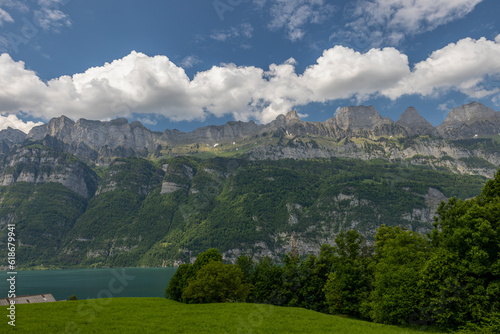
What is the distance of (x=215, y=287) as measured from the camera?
171 feet

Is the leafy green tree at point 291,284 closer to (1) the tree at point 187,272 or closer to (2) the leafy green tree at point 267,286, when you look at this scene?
(2) the leafy green tree at point 267,286

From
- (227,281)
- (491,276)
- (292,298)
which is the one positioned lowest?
(292,298)

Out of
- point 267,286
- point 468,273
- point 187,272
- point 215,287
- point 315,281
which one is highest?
point 468,273

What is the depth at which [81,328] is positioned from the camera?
25797mm

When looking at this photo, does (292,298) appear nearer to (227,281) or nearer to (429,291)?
(227,281)

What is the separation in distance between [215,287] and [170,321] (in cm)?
2286

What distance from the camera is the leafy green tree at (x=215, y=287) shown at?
51594 mm

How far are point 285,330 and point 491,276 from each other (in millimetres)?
21618

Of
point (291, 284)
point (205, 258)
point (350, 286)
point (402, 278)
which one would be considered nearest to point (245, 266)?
point (205, 258)

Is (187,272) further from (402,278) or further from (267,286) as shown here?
(402,278)

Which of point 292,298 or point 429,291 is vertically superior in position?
point 429,291

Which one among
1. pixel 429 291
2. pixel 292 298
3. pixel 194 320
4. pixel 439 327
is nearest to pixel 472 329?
pixel 439 327

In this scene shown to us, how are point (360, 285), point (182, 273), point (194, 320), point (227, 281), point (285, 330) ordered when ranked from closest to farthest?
point (285, 330) < point (194, 320) < point (360, 285) < point (227, 281) < point (182, 273)

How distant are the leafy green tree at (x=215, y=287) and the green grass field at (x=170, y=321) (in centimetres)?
1380
